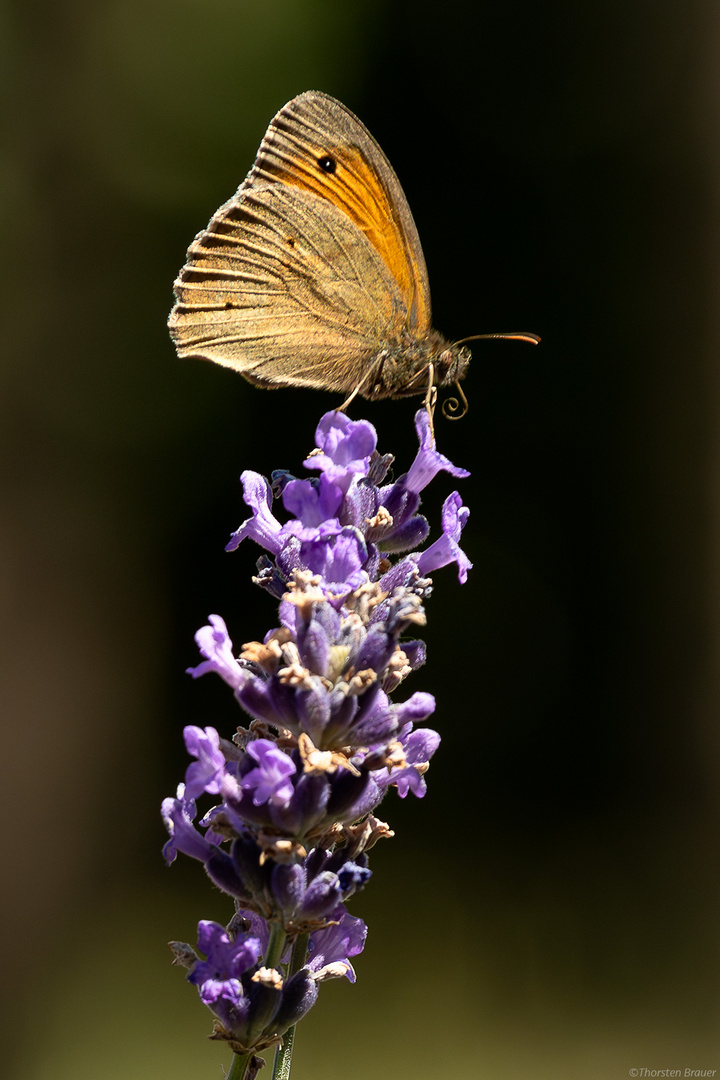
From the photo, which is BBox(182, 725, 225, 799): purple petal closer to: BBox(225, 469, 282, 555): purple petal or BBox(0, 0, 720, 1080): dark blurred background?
BBox(225, 469, 282, 555): purple petal

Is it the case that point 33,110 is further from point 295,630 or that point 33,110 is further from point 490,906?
point 490,906

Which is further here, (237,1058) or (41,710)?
(41,710)

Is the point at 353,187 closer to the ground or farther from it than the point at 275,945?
farther from it

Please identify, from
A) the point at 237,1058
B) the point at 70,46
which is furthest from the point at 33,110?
the point at 237,1058

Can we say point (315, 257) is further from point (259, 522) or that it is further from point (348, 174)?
point (259, 522)

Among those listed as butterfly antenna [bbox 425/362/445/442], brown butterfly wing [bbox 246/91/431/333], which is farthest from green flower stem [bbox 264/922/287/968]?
brown butterfly wing [bbox 246/91/431/333]

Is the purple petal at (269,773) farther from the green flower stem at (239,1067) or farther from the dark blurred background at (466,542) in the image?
the dark blurred background at (466,542)

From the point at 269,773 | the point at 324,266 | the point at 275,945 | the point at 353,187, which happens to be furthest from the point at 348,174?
the point at 275,945
